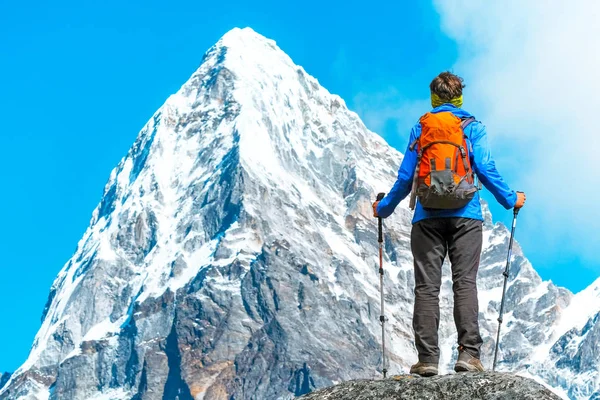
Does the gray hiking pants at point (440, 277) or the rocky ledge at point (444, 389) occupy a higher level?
the gray hiking pants at point (440, 277)

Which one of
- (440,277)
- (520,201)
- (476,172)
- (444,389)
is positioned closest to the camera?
(444,389)

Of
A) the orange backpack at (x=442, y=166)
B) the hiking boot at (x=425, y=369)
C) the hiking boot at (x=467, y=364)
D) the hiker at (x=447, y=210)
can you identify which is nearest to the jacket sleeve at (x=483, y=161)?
the hiker at (x=447, y=210)

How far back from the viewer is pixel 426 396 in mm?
11820

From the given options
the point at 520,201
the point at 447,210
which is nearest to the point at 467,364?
the point at 447,210

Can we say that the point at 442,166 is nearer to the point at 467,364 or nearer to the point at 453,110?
the point at 453,110

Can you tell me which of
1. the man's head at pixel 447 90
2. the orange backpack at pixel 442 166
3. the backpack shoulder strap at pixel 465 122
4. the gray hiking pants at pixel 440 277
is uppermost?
the man's head at pixel 447 90

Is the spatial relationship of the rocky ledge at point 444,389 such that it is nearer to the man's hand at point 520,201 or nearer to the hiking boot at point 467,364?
the hiking boot at point 467,364

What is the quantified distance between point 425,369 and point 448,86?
10.3 feet

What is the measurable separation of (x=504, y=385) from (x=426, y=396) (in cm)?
77

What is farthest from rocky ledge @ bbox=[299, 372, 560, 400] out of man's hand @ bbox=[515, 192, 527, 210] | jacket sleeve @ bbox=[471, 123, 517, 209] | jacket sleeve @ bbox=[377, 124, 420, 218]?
man's hand @ bbox=[515, 192, 527, 210]

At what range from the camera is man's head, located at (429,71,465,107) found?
45.2 ft

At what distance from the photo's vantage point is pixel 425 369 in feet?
42.1

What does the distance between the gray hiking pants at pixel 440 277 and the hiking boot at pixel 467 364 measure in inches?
4.0

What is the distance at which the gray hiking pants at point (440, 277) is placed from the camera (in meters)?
13.3
